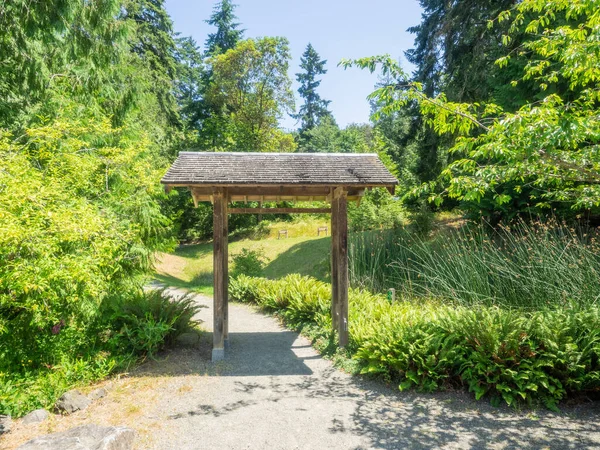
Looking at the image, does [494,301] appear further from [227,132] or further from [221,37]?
[221,37]

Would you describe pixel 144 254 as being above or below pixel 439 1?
below

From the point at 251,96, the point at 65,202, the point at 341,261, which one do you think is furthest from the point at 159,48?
the point at 341,261

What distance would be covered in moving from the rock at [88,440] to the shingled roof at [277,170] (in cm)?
306

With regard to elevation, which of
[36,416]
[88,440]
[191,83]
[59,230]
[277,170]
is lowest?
[36,416]

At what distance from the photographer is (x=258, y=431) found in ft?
12.1

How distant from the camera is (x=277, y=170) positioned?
598 centimetres

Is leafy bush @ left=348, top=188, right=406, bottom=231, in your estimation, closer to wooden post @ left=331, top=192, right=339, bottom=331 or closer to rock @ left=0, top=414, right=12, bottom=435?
wooden post @ left=331, top=192, right=339, bottom=331

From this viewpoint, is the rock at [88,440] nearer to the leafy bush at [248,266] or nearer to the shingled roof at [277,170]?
the shingled roof at [277,170]

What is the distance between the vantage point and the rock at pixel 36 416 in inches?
156

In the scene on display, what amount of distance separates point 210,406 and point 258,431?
32.4 inches

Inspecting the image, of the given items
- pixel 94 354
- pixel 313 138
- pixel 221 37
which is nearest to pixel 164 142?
pixel 221 37

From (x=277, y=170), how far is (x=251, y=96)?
20.8 meters

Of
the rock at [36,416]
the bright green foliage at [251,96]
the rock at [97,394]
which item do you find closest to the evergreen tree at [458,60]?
the rock at [97,394]

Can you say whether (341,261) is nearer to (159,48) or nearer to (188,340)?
(188,340)
